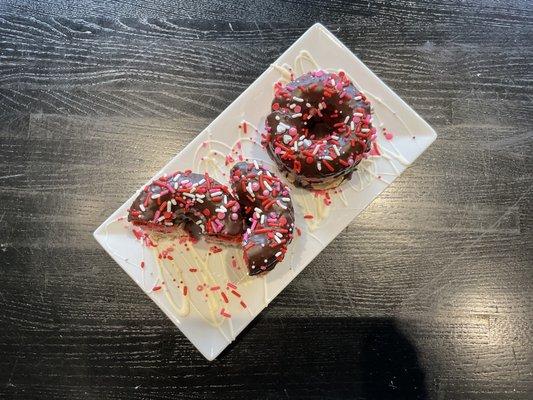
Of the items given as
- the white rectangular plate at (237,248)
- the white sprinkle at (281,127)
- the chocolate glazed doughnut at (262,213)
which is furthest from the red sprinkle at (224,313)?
the white sprinkle at (281,127)

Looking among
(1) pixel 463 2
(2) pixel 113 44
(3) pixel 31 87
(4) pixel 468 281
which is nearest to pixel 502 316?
(4) pixel 468 281

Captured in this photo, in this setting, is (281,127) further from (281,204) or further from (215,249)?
(215,249)

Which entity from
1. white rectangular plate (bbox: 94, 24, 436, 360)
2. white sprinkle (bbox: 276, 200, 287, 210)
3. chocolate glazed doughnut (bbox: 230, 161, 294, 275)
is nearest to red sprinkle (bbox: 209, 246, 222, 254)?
white rectangular plate (bbox: 94, 24, 436, 360)

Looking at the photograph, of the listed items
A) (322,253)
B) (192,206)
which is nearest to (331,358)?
(322,253)

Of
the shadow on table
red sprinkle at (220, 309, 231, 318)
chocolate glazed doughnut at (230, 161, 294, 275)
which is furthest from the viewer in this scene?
the shadow on table

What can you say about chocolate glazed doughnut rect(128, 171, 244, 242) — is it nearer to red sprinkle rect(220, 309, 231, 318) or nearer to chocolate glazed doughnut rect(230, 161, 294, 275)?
chocolate glazed doughnut rect(230, 161, 294, 275)

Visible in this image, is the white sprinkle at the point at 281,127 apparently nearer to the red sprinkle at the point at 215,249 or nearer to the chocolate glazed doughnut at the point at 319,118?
the chocolate glazed doughnut at the point at 319,118

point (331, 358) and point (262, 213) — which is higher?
point (262, 213)
